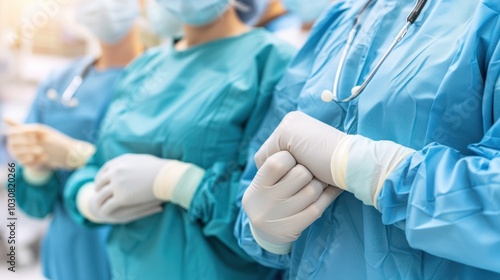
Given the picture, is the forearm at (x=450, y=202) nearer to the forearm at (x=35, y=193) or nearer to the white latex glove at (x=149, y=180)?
the white latex glove at (x=149, y=180)

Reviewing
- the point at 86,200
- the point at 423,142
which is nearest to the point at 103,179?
the point at 86,200

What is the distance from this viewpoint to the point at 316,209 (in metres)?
0.92

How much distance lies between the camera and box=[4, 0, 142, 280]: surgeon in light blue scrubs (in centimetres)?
184

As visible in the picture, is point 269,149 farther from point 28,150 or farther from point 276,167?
point 28,150

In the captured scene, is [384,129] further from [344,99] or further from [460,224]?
[460,224]

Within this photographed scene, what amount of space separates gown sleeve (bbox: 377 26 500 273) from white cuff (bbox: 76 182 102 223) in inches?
36.9

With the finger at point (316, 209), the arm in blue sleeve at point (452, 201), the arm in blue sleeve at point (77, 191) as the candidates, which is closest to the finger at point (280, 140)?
the finger at point (316, 209)

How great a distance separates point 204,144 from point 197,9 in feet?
1.20

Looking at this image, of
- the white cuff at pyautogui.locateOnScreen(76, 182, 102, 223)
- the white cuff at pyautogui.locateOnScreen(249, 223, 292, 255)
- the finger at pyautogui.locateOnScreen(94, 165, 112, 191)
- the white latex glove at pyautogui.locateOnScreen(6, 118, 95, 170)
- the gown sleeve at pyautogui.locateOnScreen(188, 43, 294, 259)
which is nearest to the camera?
the white cuff at pyautogui.locateOnScreen(249, 223, 292, 255)

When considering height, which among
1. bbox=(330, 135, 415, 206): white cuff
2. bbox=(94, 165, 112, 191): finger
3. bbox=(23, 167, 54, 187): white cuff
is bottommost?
bbox=(23, 167, 54, 187): white cuff

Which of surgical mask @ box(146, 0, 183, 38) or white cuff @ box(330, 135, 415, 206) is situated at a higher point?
white cuff @ box(330, 135, 415, 206)

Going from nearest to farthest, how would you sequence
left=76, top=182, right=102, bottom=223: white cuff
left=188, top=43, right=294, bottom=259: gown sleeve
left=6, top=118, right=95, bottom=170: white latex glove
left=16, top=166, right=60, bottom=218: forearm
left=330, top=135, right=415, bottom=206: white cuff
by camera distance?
left=330, top=135, right=415, bottom=206: white cuff → left=188, top=43, right=294, bottom=259: gown sleeve → left=76, top=182, right=102, bottom=223: white cuff → left=6, top=118, right=95, bottom=170: white latex glove → left=16, top=166, right=60, bottom=218: forearm

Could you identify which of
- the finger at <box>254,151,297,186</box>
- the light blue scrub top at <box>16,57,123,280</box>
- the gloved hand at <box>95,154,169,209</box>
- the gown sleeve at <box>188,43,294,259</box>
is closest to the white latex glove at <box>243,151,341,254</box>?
the finger at <box>254,151,297,186</box>

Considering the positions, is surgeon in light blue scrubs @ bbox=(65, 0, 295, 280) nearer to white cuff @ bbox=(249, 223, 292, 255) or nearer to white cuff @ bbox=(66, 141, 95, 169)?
white cuff @ bbox=(249, 223, 292, 255)
